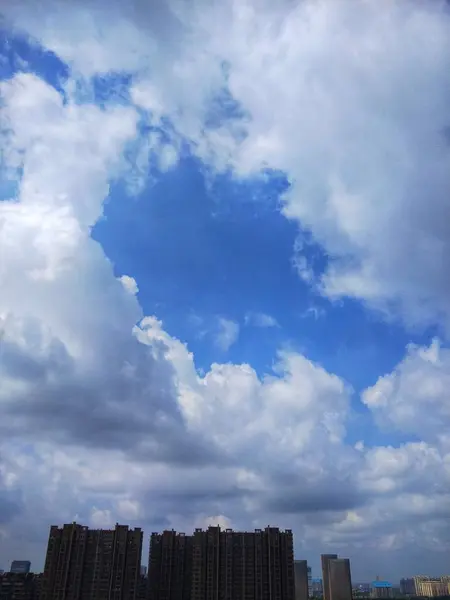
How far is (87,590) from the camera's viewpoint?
11788cm

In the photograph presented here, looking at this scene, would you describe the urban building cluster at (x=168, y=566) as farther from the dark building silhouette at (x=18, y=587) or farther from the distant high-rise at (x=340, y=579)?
the distant high-rise at (x=340, y=579)

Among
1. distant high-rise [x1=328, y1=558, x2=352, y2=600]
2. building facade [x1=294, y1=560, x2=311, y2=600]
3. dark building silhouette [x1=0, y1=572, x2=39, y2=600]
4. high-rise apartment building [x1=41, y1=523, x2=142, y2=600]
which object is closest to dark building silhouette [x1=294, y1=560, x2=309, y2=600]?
building facade [x1=294, y1=560, x2=311, y2=600]

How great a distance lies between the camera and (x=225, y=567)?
4875 inches

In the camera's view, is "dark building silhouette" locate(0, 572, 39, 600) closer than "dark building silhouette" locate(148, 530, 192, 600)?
No

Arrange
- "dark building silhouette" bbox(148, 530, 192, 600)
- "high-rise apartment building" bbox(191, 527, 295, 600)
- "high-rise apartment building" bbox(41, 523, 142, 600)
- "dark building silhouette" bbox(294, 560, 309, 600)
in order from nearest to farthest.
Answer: "high-rise apartment building" bbox(41, 523, 142, 600)
"high-rise apartment building" bbox(191, 527, 295, 600)
"dark building silhouette" bbox(148, 530, 192, 600)
"dark building silhouette" bbox(294, 560, 309, 600)

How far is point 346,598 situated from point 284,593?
76.5 meters

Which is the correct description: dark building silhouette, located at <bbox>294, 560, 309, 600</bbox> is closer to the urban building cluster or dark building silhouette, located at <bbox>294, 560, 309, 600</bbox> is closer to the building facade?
the building facade

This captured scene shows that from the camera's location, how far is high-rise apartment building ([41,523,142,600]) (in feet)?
385

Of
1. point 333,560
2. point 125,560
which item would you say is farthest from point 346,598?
point 125,560

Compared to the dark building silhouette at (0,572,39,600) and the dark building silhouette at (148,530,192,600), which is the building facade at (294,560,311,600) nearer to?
the dark building silhouette at (148,530,192,600)

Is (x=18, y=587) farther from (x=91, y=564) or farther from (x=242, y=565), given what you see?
(x=242, y=565)

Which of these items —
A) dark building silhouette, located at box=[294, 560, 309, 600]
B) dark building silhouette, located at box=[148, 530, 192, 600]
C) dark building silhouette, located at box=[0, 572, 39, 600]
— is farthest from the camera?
dark building silhouette, located at box=[294, 560, 309, 600]

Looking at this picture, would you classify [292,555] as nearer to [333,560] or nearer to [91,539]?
[91,539]

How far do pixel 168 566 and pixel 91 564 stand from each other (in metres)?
21.2
